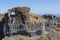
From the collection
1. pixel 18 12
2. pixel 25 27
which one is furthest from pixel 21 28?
pixel 18 12

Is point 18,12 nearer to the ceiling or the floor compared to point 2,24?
nearer to the ceiling

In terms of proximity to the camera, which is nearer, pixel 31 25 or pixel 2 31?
pixel 31 25

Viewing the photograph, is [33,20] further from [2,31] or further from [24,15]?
[2,31]

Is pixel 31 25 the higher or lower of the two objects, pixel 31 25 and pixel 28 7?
the lower

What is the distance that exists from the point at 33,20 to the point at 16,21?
4.83 ft

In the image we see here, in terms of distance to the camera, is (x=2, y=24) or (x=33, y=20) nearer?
(x=33, y=20)

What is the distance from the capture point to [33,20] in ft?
52.9

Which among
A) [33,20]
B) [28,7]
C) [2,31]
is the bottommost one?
[2,31]

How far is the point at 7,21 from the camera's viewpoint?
665 inches

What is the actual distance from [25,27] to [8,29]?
5.15ft

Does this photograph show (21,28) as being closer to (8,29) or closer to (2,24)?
(8,29)

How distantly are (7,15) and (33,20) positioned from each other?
2473mm

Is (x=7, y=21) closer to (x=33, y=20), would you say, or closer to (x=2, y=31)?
(x=2, y=31)

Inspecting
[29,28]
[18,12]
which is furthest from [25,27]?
[18,12]
